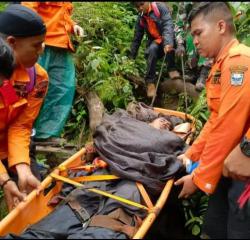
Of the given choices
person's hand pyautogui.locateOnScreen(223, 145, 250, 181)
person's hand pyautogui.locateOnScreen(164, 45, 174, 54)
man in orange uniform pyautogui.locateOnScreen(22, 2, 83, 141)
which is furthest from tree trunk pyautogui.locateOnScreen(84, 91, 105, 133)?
person's hand pyautogui.locateOnScreen(223, 145, 250, 181)

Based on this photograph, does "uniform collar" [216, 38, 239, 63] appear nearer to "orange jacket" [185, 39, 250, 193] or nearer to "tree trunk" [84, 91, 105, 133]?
"orange jacket" [185, 39, 250, 193]

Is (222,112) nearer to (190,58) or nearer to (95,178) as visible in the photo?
(95,178)

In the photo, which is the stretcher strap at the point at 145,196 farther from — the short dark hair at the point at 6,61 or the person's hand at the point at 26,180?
the short dark hair at the point at 6,61

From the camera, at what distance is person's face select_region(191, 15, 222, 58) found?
2725 mm

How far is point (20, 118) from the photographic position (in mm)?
3158

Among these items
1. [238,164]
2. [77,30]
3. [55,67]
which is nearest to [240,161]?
[238,164]

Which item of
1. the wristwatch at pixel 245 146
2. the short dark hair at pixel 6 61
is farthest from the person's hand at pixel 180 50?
the short dark hair at pixel 6 61

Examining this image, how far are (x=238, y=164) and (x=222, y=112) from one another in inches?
13.6

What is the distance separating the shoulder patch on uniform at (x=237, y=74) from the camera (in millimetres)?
2424

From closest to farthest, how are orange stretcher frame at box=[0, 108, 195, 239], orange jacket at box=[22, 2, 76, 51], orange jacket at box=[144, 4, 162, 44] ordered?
orange stretcher frame at box=[0, 108, 195, 239] < orange jacket at box=[22, 2, 76, 51] < orange jacket at box=[144, 4, 162, 44]

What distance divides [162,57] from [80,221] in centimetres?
400

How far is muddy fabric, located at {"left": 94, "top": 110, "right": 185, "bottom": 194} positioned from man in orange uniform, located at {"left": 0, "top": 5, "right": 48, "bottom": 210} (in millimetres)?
620

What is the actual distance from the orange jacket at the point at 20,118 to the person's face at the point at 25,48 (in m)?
0.08

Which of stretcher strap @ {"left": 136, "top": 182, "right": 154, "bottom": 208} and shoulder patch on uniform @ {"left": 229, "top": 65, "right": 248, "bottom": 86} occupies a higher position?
shoulder patch on uniform @ {"left": 229, "top": 65, "right": 248, "bottom": 86}
